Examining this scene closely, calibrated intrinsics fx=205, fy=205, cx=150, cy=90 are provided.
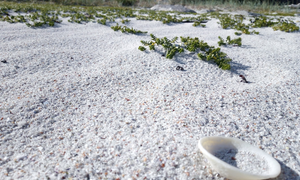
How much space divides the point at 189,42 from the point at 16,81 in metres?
3.42

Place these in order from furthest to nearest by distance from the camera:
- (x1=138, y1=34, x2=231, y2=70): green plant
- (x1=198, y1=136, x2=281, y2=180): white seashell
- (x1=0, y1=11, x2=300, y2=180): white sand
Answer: (x1=138, y1=34, x2=231, y2=70): green plant < (x1=0, y1=11, x2=300, y2=180): white sand < (x1=198, y1=136, x2=281, y2=180): white seashell

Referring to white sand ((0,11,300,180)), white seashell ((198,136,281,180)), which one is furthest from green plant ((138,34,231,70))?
white seashell ((198,136,281,180))

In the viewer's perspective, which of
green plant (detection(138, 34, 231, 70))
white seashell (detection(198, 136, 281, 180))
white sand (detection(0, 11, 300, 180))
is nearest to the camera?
white seashell (detection(198, 136, 281, 180))

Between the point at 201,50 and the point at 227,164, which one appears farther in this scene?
the point at 201,50

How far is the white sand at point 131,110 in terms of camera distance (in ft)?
6.21

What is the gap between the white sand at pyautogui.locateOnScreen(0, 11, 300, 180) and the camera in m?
1.89

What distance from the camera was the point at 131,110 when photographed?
266 centimetres

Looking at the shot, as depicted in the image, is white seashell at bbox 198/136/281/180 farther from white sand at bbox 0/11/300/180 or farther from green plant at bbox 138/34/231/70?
green plant at bbox 138/34/231/70

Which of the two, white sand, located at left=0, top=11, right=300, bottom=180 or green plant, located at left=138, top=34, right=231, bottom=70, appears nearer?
white sand, located at left=0, top=11, right=300, bottom=180

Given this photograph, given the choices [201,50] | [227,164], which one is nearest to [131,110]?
[227,164]

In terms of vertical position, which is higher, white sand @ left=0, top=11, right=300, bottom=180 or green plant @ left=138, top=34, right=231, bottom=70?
green plant @ left=138, top=34, right=231, bottom=70

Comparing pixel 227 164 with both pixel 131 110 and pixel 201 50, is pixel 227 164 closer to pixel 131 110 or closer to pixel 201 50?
pixel 131 110

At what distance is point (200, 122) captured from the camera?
7.98ft

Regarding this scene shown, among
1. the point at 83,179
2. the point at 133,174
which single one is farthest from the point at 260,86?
the point at 83,179
